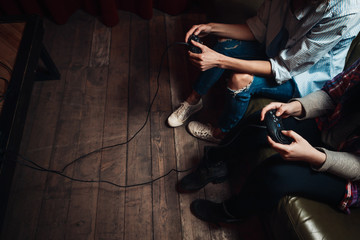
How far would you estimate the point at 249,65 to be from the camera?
40.3 inches

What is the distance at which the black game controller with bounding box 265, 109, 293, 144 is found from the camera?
837mm

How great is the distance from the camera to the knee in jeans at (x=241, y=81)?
40.8 inches

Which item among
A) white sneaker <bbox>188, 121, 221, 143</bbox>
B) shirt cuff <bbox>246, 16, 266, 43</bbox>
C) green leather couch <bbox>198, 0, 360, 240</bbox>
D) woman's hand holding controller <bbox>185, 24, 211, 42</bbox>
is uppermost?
shirt cuff <bbox>246, 16, 266, 43</bbox>

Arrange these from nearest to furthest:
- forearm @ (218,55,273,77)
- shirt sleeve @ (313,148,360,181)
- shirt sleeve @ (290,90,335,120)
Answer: shirt sleeve @ (313,148,360,181) → shirt sleeve @ (290,90,335,120) → forearm @ (218,55,273,77)

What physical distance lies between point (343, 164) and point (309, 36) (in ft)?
1.52

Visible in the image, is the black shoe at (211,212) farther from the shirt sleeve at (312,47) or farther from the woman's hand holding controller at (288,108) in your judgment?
the shirt sleeve at (312,47)

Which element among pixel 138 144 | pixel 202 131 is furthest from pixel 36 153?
pixel 202 131

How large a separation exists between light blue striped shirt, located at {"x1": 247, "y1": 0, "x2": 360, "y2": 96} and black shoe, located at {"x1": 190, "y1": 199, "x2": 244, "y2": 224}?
23.9 inches

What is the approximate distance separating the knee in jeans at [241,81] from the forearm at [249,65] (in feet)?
0.07

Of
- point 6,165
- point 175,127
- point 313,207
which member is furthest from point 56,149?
point 313,207

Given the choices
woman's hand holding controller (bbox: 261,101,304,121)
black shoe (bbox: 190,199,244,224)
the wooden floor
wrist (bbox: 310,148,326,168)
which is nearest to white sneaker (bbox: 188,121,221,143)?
the wooden floor

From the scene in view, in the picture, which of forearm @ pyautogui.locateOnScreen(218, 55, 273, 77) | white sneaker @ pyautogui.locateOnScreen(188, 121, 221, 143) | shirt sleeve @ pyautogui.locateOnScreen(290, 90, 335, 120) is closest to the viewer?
shirt sleeve @ pyautogui.locateOnScreen(290, 90, 335, 120)

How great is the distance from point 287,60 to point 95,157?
101cm

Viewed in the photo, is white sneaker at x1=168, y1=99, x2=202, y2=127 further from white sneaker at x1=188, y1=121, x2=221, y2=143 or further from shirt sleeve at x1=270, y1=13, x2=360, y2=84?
shirt sleeve at x1=270, y1=13, x2=360, y2=84
